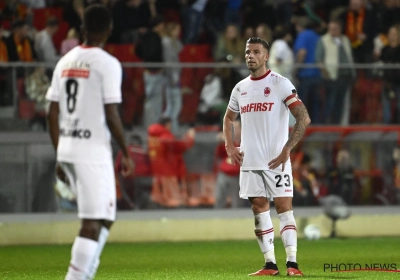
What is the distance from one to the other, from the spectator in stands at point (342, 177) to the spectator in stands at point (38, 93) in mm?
5073

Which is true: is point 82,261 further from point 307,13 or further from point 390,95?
point 307,13

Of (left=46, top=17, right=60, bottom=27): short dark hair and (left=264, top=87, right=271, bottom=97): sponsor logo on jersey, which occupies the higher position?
(left=46, top=17, right=60, bottom=27): short dark hair

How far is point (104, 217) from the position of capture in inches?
260

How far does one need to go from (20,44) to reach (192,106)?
11.0 feet

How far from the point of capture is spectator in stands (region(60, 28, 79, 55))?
16516 mm

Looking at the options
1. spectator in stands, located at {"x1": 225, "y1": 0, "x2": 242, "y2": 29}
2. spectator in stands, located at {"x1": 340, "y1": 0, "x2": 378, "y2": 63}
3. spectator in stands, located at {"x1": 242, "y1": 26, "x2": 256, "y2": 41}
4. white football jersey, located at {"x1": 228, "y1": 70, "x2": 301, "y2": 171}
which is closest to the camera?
white football jersey, located at {"x1": 228, "y1": 70, "x2": 301, "y2": 171}

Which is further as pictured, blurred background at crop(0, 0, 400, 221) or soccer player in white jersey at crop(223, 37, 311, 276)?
blurred background at crop(0, 0, 400, 221)

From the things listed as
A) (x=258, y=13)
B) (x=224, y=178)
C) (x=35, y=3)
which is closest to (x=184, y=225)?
(x=224, y=178)

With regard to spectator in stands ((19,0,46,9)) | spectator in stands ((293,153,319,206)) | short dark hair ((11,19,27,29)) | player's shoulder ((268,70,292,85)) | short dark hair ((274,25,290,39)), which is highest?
spectator in stands ((19,0,46,9))

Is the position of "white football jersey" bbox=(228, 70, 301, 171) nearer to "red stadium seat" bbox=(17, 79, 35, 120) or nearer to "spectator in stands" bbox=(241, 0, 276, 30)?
"red stadium seat" bbox=(17, 79, 35, 120)

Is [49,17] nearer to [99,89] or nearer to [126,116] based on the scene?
[126,116]

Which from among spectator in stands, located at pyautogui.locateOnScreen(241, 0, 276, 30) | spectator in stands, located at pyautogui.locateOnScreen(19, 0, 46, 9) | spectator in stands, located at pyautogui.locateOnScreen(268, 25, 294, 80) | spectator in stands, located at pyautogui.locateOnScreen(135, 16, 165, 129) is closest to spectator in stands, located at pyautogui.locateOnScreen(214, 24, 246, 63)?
spectator in stands, located at pyautogui.locateOnScreen(268, 25, 294, 80)

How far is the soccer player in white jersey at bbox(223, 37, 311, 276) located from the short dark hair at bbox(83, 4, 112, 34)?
Result: 325 cm

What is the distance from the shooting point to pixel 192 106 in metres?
15.4
